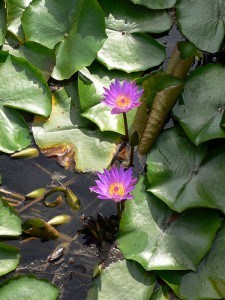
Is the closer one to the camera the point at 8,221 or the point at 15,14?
the point at 8,221

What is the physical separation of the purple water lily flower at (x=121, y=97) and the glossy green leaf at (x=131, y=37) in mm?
319

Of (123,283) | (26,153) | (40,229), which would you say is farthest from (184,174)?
(26,153)

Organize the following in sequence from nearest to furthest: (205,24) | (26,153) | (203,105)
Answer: (203,105) < (26,153) < (205,24)

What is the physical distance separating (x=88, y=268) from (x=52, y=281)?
0.14 meters

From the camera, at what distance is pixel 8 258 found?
82.3 inches

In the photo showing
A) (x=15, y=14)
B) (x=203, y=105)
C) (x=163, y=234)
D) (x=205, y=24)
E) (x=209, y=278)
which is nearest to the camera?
(x=209, y=278)

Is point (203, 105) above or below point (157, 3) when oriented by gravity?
below

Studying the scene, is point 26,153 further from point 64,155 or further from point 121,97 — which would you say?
point 121,97

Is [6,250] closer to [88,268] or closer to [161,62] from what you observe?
[88,268]

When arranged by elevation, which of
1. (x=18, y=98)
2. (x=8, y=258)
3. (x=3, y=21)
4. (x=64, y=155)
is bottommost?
(x=8, y=258)

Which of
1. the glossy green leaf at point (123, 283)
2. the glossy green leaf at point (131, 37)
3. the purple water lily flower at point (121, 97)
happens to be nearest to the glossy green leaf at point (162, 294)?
the glossy green leaf at point (123, 283)

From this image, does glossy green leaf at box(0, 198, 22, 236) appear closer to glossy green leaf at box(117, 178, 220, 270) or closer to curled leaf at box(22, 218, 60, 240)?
curled leaf at box(22, 218, 60, 240)

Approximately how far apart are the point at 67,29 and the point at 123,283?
115 cm

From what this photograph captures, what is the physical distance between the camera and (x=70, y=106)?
2.47 m
